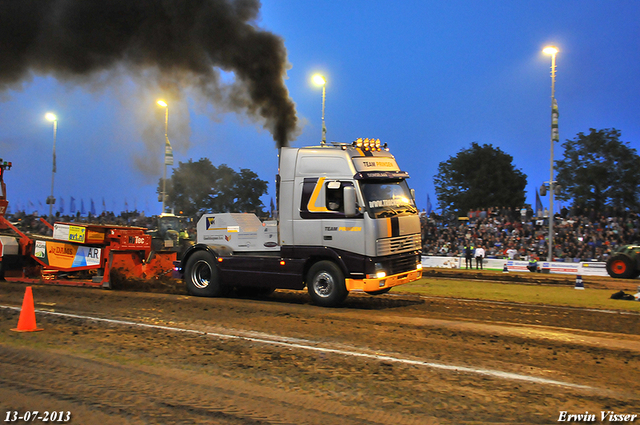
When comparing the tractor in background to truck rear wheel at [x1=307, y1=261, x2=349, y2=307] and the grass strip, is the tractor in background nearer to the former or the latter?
the grass strip

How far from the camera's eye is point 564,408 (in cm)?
450

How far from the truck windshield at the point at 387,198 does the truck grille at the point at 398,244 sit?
1.74 ft

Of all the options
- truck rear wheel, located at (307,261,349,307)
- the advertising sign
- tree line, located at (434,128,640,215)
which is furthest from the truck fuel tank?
tree line, located at (434,128,640,215)

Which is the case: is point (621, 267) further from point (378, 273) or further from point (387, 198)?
point (378, 273)

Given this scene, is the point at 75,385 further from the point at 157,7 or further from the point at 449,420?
the point at 157,7

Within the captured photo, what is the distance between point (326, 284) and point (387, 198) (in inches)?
88.3

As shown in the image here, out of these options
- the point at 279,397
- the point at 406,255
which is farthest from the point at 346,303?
the point at 279,397

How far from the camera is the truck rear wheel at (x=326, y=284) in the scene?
1009 centimetres

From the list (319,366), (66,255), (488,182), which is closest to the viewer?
(319,366)

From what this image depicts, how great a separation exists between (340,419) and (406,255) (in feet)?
22.0

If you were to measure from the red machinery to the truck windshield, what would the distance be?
732 cm

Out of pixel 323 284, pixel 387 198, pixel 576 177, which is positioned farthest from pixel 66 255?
pixel 576 177

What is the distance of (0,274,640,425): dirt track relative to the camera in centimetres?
446

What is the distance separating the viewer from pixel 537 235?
28.4 metres
